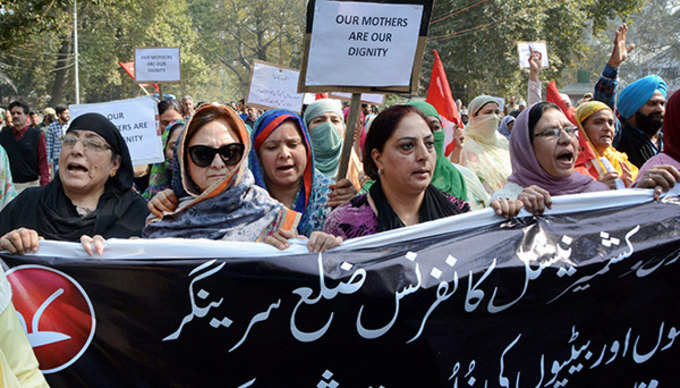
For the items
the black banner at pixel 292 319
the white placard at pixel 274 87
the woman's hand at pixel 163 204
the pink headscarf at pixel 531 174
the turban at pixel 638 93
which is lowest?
the black banner at pixel 292 319

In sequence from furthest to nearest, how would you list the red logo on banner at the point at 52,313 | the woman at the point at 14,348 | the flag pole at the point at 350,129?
the flag pole at the point at 350,129
the red logo on banner at the point at 52,313
the woman at the point at 14,348

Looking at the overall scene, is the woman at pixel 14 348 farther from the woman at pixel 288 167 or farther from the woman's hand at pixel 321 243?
the woman at pixel 288 167

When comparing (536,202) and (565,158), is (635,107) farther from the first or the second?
(536,202)

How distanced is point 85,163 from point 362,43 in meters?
1.48

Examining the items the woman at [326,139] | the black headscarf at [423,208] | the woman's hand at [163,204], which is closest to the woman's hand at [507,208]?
the black headscarf at [423,208]

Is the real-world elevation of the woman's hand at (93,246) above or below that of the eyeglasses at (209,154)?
below

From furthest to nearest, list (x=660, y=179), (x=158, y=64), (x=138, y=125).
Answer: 1. (x=158, y=64)
2. (x=138, y=125)
3. (x=660, y=179)

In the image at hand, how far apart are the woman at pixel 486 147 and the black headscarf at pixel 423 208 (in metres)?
2.62

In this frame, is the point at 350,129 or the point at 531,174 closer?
the point at 350,129

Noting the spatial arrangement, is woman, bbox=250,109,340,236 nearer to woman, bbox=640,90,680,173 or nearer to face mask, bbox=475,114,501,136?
woman, bbox=640,90,680,173

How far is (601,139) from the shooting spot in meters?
4.25

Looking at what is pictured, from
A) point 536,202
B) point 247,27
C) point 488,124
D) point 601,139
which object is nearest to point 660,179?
point 536,202

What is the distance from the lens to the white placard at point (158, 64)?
25.2 ft

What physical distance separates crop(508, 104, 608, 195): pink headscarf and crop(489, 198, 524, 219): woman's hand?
810 millimetres
